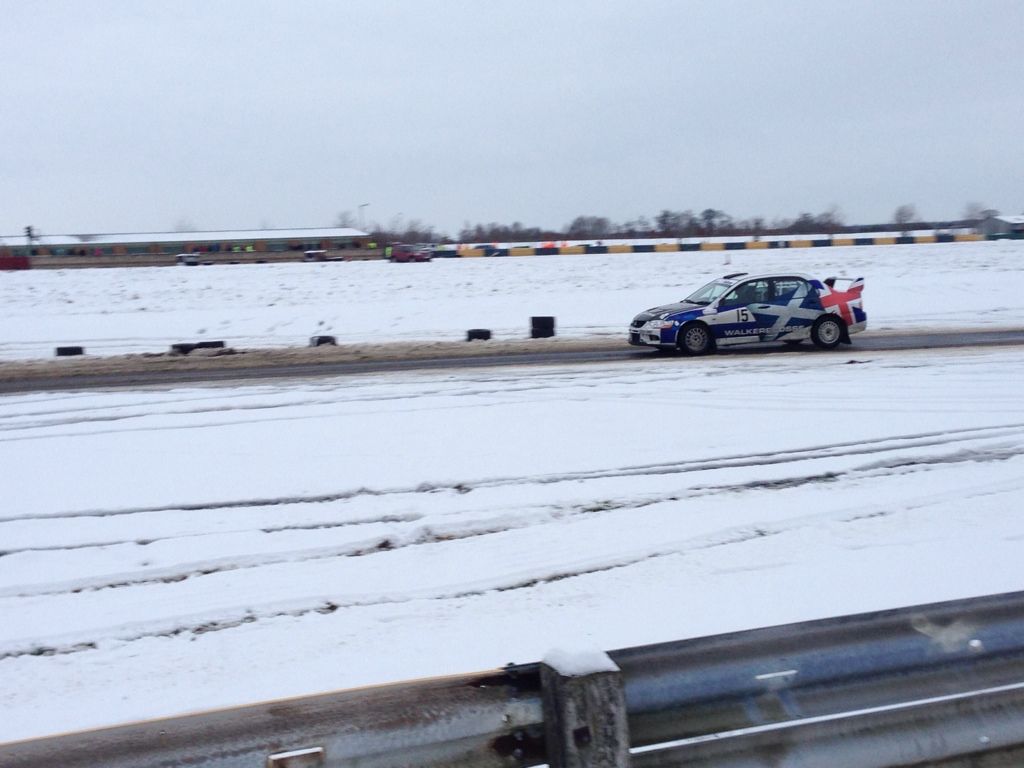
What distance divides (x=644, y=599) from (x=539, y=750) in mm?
3186

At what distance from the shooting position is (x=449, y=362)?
17.9 m

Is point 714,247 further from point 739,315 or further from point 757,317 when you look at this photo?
point 739,315

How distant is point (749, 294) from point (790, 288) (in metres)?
0.83

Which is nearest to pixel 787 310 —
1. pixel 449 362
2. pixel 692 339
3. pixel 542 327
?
pixel 692 339

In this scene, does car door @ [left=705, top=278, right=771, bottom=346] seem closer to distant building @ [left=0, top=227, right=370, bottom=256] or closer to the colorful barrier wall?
the colorful barrier wall

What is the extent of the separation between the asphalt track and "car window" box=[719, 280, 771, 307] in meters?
1.02

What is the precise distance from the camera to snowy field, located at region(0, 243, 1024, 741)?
208 inches

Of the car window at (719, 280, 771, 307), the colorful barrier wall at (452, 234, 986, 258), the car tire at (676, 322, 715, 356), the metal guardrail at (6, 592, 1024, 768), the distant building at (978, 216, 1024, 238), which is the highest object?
the distant building at (978, 216, 1024, 238)

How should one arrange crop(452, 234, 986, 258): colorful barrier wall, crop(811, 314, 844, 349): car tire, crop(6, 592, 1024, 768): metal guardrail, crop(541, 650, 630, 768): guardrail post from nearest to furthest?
crop(6, 592, 1024, 768): metal guardrail → crop(541, 650, 630, 768): guardrail post → crop(811, 314, 844, 349): car tire → crop(452, 234, 986, 258): colorful barrier wall

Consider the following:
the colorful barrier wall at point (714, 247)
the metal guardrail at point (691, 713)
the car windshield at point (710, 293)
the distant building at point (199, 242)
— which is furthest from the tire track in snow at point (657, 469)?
the distant building at point (199, 242)

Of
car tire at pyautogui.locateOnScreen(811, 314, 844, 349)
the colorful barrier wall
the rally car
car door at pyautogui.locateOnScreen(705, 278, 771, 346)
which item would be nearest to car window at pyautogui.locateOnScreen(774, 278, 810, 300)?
the rally car

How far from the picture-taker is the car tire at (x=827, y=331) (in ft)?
60.3

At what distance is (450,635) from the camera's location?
5375 mm

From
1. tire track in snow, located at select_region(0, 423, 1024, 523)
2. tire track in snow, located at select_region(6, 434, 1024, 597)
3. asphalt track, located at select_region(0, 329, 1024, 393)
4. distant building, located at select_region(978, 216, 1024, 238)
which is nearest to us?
tire track in snow, located at select_region(6, 434, 1024, 597)
